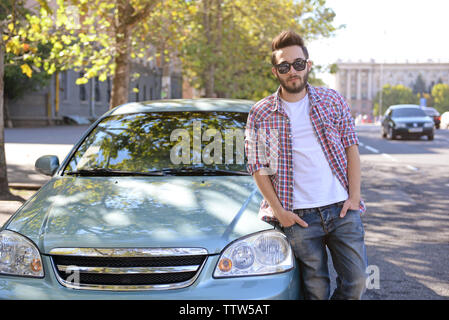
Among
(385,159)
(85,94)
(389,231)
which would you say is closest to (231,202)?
(389,231)

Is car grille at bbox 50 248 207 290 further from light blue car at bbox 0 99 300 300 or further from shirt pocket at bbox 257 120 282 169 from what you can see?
shirt pocket at bbox 257 120 282 169

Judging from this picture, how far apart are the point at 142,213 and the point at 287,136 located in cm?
92

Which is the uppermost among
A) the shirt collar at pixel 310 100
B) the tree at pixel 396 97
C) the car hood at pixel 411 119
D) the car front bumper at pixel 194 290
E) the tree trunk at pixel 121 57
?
the tree at pixel 396 97

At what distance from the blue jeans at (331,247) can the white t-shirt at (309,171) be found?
0.16ft

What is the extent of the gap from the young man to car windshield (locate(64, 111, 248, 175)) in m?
1.04

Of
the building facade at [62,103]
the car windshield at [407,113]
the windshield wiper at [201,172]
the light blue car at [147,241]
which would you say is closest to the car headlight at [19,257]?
the light blue car at [147,241]

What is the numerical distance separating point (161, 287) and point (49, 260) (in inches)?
24.0

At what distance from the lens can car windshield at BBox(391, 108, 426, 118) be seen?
30170 mm

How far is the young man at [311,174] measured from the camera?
10.1 ft

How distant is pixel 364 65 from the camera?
563 ft

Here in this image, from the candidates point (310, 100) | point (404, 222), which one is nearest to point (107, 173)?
point (310, 100)

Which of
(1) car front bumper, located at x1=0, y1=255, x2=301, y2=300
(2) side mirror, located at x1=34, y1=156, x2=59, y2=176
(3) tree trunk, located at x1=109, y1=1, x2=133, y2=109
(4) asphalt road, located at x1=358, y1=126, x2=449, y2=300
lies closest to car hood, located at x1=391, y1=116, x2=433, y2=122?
(4) asphalt road, located at x1=358, y1=126, x2=449, y2=300

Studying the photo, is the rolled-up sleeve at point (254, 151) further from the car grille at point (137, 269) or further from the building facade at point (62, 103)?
the building facade at point (62, 103)

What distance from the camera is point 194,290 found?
3016 millimetres
